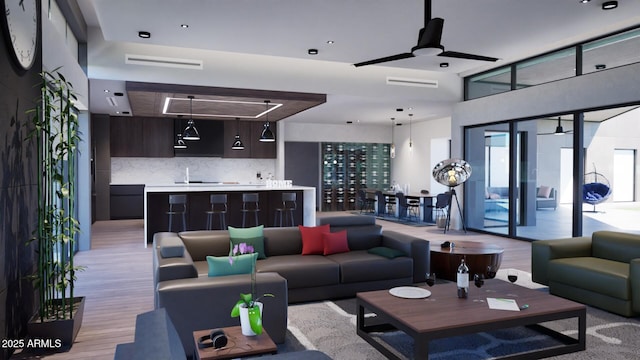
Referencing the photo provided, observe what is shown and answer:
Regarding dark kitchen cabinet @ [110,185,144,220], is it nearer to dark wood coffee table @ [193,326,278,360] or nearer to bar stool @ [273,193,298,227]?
bar stool @ [273,193,298,227]

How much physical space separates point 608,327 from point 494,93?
20.5ft

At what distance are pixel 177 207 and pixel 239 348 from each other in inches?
273

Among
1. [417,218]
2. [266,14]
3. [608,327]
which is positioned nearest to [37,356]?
[266,14]

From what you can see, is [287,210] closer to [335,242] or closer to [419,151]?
[335,242]

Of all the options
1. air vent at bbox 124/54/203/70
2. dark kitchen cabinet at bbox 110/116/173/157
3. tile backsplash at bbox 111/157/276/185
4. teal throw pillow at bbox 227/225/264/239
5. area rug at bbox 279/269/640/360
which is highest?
air vent at bbox 124/54/203/70

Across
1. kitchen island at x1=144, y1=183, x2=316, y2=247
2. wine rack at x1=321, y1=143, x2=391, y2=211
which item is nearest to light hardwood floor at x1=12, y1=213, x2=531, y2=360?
A: kitchen island at x1=144, y1=183, x2=316, y2=247

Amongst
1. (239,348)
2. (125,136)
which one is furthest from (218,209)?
(239,348)

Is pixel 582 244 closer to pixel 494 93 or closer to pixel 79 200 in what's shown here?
pixel 494 93

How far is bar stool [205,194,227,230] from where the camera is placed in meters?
8.95

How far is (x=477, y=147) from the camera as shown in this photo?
995 cm

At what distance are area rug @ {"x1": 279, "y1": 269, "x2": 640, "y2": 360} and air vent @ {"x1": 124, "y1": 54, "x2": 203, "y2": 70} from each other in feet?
16.8

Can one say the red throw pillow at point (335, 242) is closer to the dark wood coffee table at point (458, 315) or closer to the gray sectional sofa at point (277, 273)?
the gray sectional sofa at point (277, 273)

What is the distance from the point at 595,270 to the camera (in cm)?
445

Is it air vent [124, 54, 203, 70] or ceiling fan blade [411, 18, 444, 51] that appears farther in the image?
air vent [124, 54, 203, 70]
